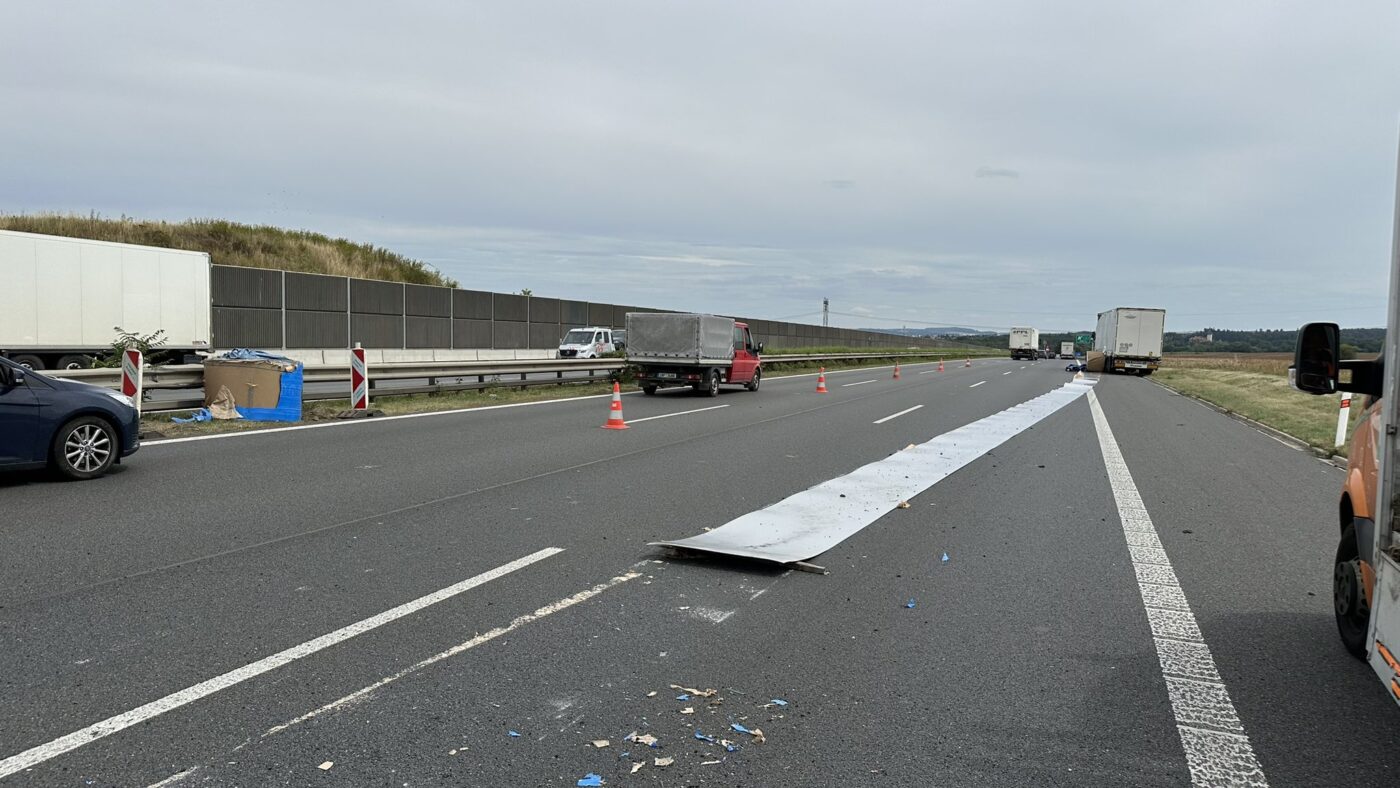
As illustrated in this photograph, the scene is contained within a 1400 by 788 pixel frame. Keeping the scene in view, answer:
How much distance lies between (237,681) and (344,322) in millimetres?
29347

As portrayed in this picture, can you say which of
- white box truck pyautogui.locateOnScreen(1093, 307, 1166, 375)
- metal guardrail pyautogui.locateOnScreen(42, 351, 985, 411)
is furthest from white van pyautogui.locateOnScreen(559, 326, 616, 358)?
white box truck pyautogui.locateOnScreen(1093, 307, 1166, 375)

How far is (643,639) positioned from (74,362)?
917 inches

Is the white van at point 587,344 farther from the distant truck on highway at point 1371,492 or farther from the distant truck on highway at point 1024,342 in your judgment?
the distant truck on highway at point 1024,342

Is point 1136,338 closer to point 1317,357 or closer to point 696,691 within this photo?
point 1317,357

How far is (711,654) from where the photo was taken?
179 inches

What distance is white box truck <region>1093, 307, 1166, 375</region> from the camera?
154 feet

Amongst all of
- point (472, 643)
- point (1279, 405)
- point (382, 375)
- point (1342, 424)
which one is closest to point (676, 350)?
point (382, 375)

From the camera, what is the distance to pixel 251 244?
4397cm

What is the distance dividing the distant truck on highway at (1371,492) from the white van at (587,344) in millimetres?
31707

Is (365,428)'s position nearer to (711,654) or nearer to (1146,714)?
(711,654)

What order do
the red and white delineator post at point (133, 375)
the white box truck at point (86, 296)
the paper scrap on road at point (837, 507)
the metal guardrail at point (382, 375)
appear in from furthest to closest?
the white box truck at point (86, 296) < the metal guardrail at point (382, 375) < the red and white delineator post at point (133, 375) < the paper scrap on road at point (837, 507)

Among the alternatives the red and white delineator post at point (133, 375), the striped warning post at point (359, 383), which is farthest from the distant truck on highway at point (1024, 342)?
the red and white delineator post at point (133, 375)

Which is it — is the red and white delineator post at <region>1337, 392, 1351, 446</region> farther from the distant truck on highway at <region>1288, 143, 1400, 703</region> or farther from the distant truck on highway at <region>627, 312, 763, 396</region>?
the distant truck on highway at <region>627, 312, 763, 396</region>

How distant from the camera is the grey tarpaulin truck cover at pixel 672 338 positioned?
907 inches
